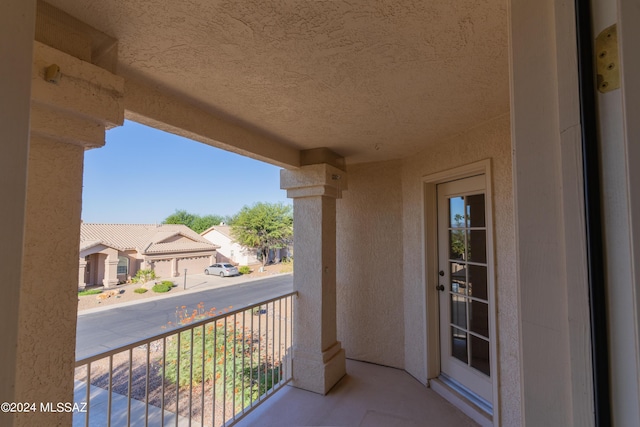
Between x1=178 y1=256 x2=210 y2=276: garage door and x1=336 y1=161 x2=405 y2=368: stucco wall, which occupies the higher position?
x1=336 y1=161 x2=405 y2=368: stucco wall

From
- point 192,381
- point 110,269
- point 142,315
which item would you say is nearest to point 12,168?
point 192,381

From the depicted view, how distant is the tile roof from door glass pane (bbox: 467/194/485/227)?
8810 millimetres

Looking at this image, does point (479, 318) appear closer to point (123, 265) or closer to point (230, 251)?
point (123, 265)

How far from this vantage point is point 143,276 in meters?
11.0

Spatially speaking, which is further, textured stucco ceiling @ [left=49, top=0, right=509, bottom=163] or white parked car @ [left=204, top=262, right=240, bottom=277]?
white parked car @ [left=204, top=262, right=240, bottom=277]

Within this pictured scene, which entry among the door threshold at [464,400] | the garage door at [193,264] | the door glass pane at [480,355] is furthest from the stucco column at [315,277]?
the garage door at [193,264]

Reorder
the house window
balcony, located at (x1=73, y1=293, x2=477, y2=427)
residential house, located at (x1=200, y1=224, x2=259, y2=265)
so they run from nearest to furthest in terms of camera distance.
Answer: balcony, located at (x1=73, y1=293, x2=477, y2=427), the house window, residential house, located at (x1=200, y1=224, x2=259, y2=265)

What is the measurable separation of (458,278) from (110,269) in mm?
10323

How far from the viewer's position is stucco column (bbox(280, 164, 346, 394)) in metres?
2.64

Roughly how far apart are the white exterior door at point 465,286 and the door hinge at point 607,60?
199 cm

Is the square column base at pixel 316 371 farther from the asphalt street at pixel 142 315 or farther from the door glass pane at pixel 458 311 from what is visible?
the asphalt street at pixel 142 315

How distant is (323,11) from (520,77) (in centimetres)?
79

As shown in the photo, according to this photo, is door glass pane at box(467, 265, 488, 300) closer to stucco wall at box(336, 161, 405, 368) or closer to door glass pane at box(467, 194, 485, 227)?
door glass pane at box(467, 194, 485, 227)

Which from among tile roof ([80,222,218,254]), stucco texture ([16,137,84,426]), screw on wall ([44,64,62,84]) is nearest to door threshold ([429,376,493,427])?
stucco texture ([16,137,84,426])
